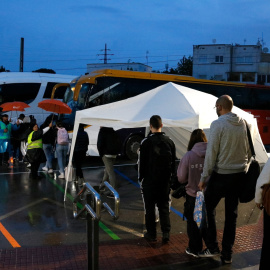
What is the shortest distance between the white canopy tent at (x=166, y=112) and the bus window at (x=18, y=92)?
13202 mm

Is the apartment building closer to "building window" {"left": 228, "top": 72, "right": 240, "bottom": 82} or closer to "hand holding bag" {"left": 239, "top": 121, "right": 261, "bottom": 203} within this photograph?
"building window" {"left": 228, "top": 72, "right": 240, "bottom": 82}

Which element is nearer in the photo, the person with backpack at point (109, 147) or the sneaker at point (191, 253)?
the sneaker at point (191, 253)

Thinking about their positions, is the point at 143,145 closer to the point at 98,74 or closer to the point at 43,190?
the point at 43,190

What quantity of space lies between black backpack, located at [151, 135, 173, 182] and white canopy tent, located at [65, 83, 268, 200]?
123cm

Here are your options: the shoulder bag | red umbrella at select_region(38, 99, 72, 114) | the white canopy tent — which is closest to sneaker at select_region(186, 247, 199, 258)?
the shoulder bag

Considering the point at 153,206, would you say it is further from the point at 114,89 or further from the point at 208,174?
the point at 114,89

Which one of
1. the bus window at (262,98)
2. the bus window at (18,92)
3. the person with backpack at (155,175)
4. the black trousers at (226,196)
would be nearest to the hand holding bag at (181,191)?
the person with backpack at (155,175)

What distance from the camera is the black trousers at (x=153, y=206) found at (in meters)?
6.19

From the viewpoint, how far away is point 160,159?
6.16 m

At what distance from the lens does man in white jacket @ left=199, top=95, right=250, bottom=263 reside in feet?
16.9

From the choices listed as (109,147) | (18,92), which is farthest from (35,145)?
(18,92)

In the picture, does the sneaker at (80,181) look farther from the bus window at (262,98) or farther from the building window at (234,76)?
the building window at (234,76)

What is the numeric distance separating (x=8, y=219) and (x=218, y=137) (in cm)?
451

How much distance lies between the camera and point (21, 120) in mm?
15477
